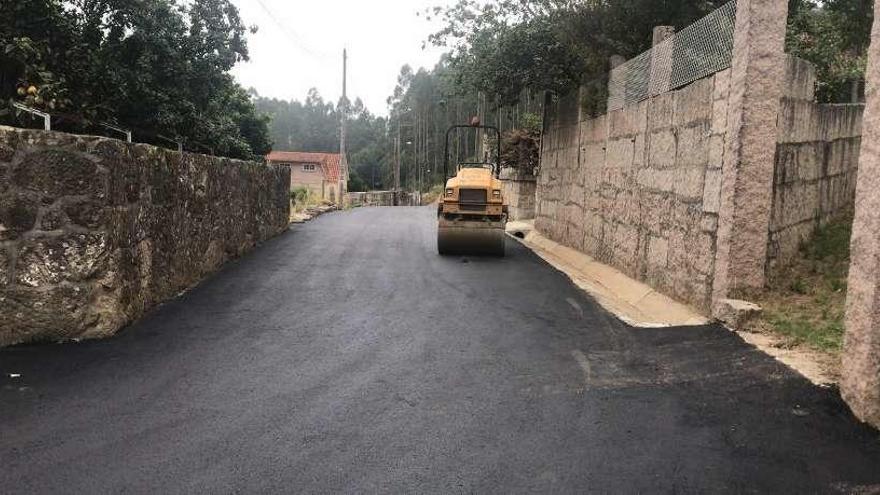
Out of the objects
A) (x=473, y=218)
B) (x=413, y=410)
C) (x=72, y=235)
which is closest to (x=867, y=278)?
(x=413, y=410)

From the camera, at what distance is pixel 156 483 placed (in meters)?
3.65

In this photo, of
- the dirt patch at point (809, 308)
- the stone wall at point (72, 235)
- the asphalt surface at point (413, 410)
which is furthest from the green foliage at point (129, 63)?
the dirt patch at point (809, 308)

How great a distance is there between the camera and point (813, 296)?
24.0ft

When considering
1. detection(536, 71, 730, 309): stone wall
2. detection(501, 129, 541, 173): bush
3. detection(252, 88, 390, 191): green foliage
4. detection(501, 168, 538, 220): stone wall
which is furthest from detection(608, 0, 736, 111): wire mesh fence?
detection(252, 88, 390, 191): green foliage

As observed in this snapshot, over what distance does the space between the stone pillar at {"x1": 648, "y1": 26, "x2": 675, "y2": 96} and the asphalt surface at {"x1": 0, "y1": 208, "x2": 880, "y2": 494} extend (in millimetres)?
4134

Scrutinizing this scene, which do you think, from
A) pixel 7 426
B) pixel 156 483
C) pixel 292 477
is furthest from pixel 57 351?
pixel 292 477

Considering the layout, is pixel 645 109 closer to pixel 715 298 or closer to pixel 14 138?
pixel 715 298

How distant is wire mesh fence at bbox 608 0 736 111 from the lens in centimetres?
798

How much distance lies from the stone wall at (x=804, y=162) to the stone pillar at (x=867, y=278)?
112 inches

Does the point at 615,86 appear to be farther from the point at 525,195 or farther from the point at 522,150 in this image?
the point at 522,150

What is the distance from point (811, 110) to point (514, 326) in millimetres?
4529

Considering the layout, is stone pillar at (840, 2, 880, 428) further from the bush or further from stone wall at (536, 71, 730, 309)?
the bush

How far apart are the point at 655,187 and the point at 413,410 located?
6.39 meters

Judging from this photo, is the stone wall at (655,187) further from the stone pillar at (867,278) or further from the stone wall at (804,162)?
the stone pillar at (867,278)
